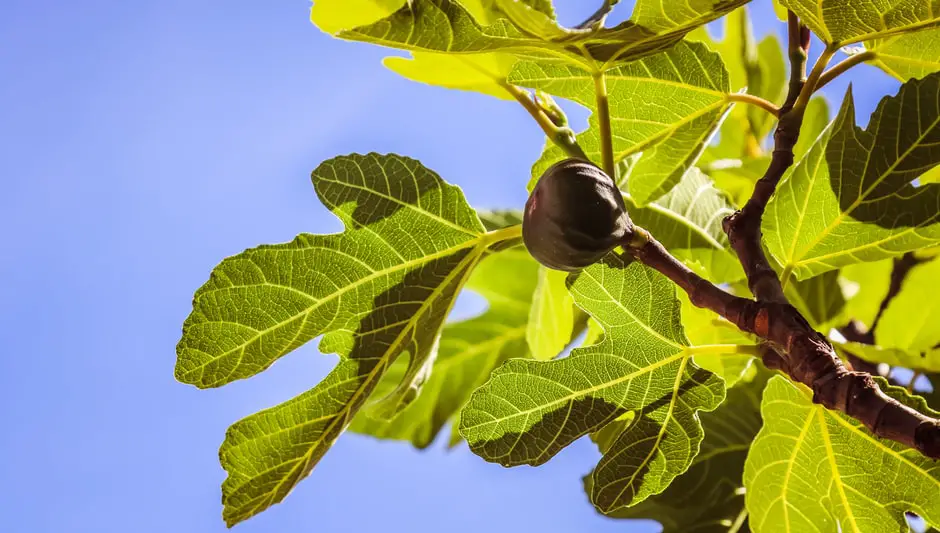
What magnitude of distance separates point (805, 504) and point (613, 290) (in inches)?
16.4

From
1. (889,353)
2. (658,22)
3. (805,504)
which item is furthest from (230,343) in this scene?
(889,353)

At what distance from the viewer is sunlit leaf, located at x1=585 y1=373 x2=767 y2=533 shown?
145cm

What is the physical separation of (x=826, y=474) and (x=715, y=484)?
13.8 inches

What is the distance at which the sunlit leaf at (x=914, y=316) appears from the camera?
4.95ft

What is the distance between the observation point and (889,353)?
4.67ft

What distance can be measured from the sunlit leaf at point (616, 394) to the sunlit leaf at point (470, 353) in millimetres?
742

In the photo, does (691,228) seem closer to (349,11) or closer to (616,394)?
(616,394)

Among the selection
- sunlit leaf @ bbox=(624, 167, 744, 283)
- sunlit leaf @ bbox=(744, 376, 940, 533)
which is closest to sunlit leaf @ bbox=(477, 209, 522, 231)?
sunlit leaf @ bbox=(624, 167, 744, 283)

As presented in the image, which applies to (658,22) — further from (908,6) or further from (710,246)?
(710,246)

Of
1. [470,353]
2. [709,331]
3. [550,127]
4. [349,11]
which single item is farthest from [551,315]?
[349,11]

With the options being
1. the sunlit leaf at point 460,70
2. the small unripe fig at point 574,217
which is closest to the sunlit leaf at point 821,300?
the sunlit leaf at point 460,70

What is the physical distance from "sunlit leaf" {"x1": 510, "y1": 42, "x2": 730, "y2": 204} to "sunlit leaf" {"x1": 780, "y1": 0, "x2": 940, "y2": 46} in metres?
0.20

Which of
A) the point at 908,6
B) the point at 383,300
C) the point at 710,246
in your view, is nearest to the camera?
the point at 908,6

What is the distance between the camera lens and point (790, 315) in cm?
89
